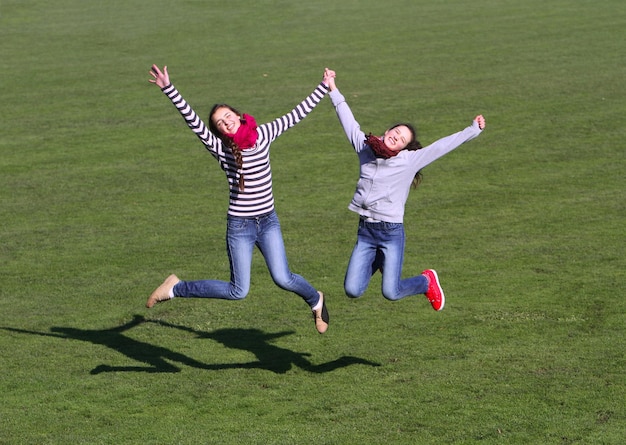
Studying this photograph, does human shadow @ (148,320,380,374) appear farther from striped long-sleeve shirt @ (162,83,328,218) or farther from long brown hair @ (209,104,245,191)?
long brown hair @ (209,104,245,191)

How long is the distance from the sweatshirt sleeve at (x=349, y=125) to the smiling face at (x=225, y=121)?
3.85 feet

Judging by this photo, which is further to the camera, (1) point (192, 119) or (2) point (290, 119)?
(2) point (290, 119)

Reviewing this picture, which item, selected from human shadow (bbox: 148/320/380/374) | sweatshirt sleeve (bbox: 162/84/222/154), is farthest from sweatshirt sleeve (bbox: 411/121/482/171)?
human shadow (bbox: 148/320/380/374)

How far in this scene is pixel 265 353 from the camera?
12094 millimetres

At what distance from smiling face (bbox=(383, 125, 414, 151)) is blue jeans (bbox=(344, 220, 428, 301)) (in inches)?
31.7

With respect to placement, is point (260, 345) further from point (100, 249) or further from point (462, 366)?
point (100, 249)

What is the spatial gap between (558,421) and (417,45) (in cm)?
2409

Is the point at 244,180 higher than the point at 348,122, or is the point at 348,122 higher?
the point at 348,122

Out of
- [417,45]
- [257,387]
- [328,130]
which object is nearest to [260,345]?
[257,387]

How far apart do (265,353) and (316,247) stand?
4.42m

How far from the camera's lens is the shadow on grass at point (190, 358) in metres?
11.6

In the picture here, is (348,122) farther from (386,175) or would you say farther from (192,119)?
(192,119)

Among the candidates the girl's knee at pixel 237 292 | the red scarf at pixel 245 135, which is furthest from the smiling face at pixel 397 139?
the girl's knee at pixel 237 292

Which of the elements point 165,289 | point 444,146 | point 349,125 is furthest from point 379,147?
point 165,289
